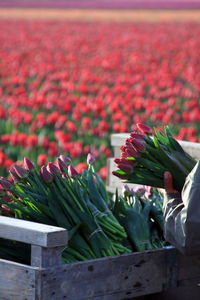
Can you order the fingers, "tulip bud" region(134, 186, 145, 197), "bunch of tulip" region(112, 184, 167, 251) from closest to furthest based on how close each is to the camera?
1. the fingers
2. "bunch of tulip" region(112, 184, 167, 251)
3. "tulip bud" region(134, 186, 145, 197)

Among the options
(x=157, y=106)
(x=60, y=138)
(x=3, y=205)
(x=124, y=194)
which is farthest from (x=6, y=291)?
(x=157, y=106)

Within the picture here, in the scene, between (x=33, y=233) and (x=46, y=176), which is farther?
(x=46, y=176)

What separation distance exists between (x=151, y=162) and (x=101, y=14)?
141 ft

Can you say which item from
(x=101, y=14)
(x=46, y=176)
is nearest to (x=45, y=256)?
(x=46, y=176)

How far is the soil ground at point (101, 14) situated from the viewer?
41.0 meters

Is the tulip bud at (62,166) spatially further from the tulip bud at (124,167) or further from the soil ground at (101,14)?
the soil ground at (101,14)

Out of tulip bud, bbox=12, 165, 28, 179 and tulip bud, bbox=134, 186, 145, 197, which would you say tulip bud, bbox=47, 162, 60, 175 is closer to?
tulip bud, bbox=12, 165, 28, 179

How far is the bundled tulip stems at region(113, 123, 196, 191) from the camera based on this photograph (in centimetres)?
309

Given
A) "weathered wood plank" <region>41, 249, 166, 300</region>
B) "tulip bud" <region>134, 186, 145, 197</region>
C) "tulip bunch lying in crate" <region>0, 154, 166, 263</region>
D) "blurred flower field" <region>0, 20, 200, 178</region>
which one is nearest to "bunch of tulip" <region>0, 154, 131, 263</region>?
"tulip bunch lying in crate" <region>0, 154, 166, 263</region>

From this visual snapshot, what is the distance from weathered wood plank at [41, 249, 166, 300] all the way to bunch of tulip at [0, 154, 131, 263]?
0.10 m

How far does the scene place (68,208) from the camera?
306 centimetres

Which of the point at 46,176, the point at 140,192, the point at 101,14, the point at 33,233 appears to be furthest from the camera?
the point at 101,14

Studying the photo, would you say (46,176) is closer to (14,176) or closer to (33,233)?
(14,176)

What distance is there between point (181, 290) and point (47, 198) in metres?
0.82
